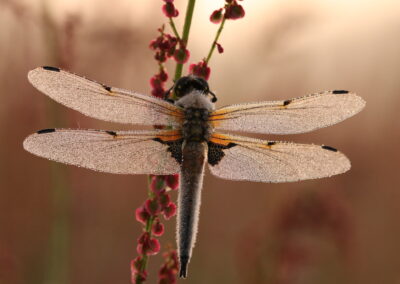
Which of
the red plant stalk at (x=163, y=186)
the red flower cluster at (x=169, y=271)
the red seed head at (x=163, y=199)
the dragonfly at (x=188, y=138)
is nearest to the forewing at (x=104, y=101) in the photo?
the dragonfly at (x=188, y=138)

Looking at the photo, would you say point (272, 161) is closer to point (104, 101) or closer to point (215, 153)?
point (215, 153)

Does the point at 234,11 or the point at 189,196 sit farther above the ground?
the point at 234,11

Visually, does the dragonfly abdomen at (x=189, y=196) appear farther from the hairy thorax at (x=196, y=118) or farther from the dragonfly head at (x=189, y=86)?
the dragonfly head at (x=189, y=86)

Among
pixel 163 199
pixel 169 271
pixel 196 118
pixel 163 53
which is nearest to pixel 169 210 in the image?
pixel 163 199

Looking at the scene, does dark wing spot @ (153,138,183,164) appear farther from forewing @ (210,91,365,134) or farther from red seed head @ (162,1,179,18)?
red seed head @ (162,1,179,18)

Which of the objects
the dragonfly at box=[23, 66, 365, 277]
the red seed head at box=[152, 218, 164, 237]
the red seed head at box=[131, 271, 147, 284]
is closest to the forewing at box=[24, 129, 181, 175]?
the dragonfly at box=[23, 66, 365, 277]
